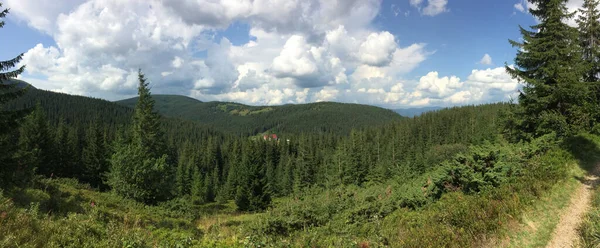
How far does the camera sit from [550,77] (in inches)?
762

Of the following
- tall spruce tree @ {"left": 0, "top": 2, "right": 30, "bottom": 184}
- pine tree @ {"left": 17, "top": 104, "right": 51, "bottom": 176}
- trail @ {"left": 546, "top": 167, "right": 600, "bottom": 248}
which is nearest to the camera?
trail @ {"left": 546, "top": 167, "right": 600, "bottom": 248}

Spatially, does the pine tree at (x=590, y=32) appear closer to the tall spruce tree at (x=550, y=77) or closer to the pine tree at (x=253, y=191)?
the tall spruce tree at (x=550, y=77)

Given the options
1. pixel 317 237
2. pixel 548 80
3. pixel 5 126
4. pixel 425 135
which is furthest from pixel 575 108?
pixel 425 135

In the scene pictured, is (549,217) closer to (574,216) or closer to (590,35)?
(574,216)

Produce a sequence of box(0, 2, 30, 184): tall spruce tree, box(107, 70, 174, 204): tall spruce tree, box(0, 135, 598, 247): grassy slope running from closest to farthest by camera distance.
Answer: box(0, 135, 598, 247): grassy slope < box(0, 2, 30, 184): tall spruce tree < box(107, 70, 174, 204): tall spruce tree

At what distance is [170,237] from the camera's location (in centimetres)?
837

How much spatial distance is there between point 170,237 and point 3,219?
369 centimetres

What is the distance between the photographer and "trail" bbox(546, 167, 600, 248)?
7.49 meters

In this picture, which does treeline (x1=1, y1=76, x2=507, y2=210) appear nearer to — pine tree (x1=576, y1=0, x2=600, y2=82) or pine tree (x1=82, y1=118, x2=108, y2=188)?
pine tree (x1=82, y1=118, x2=108, y2=188)

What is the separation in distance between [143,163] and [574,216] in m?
23.7

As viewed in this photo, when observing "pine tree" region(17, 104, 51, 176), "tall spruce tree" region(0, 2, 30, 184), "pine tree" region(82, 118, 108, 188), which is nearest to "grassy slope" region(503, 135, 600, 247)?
"tall spruce tree" region(0, 2, 30, 184)

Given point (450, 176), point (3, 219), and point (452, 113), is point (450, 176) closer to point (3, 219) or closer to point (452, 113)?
point (3, 219)

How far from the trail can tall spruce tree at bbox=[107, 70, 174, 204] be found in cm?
2258

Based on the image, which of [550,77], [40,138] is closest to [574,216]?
[550,77]
